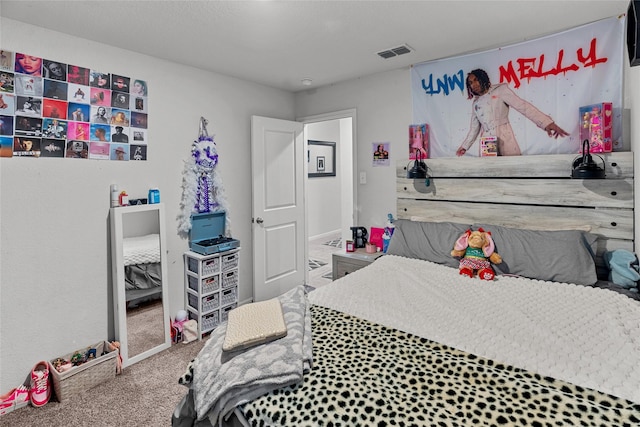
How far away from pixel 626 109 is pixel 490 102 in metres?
0.84

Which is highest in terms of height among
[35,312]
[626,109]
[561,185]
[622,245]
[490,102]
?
[490,102]

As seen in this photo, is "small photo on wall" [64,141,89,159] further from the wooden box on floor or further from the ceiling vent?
the ceiling vent

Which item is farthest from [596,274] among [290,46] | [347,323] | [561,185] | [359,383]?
[290,46]

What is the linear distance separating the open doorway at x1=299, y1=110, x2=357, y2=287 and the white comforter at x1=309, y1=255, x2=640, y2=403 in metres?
2.91

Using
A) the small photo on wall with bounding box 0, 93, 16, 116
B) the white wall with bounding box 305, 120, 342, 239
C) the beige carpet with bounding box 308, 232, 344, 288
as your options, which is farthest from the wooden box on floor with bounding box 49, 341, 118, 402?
the white wall with bounding box 305, 120, 342, 239

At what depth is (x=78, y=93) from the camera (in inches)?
95.3

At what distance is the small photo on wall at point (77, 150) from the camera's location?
2.37 m

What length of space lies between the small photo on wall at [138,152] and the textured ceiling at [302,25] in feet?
2.43

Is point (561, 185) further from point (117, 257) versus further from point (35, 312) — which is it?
point (35, 312)

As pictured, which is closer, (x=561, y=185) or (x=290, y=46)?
(x=561, y=185)

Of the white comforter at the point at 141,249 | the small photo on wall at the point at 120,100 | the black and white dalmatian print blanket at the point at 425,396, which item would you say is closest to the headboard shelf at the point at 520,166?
the black and white dalmatian print blanket at the point at 425,396

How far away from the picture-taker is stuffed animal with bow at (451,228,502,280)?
2299mm

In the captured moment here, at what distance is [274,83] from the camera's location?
3686 mm

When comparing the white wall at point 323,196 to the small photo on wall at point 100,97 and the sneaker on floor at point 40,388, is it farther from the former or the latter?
the sneaker on floor at point 40,388
